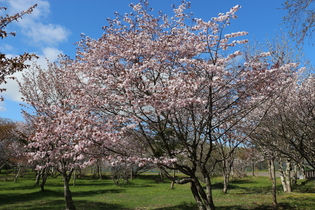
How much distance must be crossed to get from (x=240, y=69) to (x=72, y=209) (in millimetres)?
10488

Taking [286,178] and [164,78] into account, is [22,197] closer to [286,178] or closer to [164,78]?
[164,78]

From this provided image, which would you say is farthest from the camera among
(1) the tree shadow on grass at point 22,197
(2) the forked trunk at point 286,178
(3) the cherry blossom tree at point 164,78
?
(2) the forked trunk at point 286,178

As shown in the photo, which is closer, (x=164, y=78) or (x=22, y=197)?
(x=164, y=78)

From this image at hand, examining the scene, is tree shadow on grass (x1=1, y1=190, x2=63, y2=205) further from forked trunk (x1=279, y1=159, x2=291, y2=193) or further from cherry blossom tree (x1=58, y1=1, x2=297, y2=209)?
forked trunk (x1=279, y1=159, x2=291, y2=193)

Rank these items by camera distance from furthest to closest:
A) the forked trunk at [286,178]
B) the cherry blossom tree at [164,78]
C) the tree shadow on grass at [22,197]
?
the forked trunk at [286,178] < the tree shadow on grass at [22,197] < the cherry blossom tree at [164,78]

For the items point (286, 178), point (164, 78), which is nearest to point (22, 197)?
point (164, 78)

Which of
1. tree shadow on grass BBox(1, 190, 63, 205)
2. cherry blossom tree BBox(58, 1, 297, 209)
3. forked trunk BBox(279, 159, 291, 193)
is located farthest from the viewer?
forked trunk BBox(279, 159, 291, 193)

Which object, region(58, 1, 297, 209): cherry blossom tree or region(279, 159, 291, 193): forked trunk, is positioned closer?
region(58, 1, 297, 209): cherry blossom tree

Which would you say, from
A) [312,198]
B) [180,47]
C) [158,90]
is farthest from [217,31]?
[312,198]

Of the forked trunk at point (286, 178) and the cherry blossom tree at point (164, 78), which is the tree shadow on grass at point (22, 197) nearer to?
the cherry blossom tree at point (164, 78)

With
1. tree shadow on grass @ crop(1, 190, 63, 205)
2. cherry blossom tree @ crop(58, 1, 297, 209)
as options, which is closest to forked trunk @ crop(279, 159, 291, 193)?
cherry blossom tree @ crop(58, 1, 297, 209)

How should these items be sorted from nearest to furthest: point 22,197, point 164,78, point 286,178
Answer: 1. point 164,78
2. point 286,178
3. point 22,197

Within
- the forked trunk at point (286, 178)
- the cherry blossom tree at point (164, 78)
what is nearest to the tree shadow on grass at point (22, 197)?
the cherry blossom tree at point (164, 78)

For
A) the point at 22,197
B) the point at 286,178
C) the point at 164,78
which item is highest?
the point at 164,78
